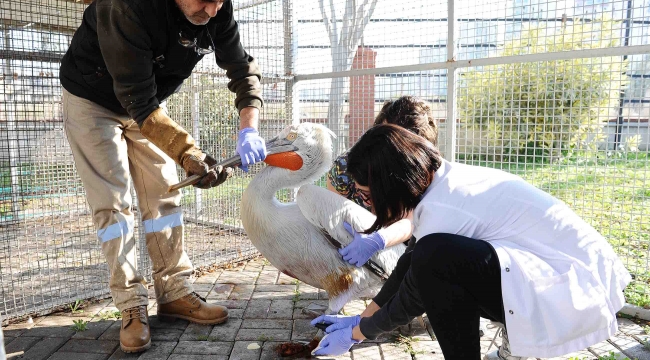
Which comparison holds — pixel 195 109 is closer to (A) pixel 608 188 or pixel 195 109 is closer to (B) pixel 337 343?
(B) pixel 337 343

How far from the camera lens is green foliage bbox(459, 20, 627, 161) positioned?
3.06m

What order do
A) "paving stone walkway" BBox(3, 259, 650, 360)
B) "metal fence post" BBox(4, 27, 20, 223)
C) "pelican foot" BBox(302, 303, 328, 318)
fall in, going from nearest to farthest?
"paving stone walkway" BBox(3, 259, 650, 360) < "pelican foot" BBox(302, 303, 328, 318) < "metal fence post" BBox(4, 27, 20, 223)

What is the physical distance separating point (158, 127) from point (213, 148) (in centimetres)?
242

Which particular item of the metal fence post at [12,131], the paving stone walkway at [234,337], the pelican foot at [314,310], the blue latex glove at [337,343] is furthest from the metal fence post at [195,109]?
the blue latex glove at [337,343]

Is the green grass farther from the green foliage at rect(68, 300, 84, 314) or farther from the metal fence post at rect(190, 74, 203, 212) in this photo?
the green foliage at rect(68, 300, 84, 314)

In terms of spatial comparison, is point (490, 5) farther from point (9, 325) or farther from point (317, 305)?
point (9, 325)

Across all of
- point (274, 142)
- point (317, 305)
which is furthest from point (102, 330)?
point (274, 142)

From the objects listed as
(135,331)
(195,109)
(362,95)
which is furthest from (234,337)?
(195,109)

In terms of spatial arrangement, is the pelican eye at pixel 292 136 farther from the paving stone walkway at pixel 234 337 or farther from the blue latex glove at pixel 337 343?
the blue latex glove at pixel 337 343

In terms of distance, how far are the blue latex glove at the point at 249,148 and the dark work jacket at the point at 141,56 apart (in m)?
0.27

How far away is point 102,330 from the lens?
3109 mm

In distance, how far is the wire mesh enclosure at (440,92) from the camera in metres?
3.08

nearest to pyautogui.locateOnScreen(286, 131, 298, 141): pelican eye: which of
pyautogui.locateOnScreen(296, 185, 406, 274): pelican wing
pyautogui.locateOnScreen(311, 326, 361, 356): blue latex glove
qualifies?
pyautogui.locateOnScreen(296, 185, 406, 274): pelican wing

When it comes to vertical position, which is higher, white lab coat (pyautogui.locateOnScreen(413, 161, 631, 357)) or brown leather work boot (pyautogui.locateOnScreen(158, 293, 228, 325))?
white lab coat (pyautogui.locateOnScreen(413, 161, 631, 357))
